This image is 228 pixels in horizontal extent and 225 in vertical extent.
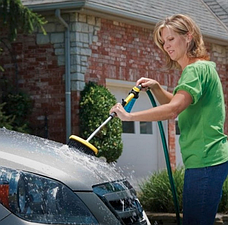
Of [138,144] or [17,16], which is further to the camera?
[138,144]

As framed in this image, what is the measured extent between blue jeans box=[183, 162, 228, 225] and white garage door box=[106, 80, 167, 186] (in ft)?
29.2

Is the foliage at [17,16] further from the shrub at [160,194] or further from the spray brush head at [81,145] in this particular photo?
the spray brush head at [81,145]

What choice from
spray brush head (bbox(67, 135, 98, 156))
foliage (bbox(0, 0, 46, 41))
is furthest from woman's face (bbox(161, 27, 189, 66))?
foliage (bbox(0, 0, 46, 41))

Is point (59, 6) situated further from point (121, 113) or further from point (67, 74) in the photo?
point (121, 113)

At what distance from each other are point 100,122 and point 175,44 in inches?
301

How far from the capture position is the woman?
13.3 ft

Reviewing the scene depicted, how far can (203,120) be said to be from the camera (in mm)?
4184

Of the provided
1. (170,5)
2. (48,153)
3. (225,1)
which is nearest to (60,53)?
(170,5)

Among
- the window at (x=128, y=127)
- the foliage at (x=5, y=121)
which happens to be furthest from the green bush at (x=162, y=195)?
the window at (x=128, y=127)

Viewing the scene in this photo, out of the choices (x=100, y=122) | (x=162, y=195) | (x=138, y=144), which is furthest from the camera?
(x=138, y=144)

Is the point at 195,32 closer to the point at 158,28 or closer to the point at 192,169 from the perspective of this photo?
the point at 158,28

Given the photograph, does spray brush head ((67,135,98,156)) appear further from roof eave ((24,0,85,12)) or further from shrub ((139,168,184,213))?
roof eave ((24,0,85,12))

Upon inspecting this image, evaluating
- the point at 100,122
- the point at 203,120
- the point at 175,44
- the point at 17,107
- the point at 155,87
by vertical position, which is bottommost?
the point at 100,122

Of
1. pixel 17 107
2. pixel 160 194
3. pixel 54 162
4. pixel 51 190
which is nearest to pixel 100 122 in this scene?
pixel 17 107
